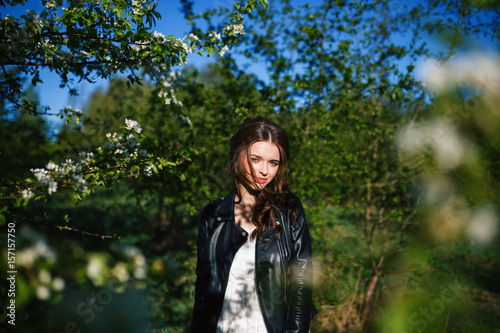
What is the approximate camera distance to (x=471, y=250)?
5.91m

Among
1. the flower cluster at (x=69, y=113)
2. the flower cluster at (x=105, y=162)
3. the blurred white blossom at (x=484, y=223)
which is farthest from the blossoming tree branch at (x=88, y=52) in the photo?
the blurred white blossom at (x=484, y=223)

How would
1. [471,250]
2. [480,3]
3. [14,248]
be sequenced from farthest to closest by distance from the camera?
[471,250], [480,3], [14,248]

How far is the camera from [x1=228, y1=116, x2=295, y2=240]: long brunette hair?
2.37m

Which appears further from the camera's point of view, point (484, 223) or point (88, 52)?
point (484, 223)

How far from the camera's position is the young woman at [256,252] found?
2121 millimetres

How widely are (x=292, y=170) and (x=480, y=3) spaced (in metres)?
3.75

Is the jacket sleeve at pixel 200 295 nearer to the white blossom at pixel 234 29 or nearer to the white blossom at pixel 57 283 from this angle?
the white blossom at pixel 57 283

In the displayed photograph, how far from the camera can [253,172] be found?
241 cm

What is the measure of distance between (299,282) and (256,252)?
376 mm

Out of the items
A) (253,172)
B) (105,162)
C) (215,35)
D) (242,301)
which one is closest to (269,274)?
(242,301)

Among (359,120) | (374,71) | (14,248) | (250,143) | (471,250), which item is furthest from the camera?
(471,250)

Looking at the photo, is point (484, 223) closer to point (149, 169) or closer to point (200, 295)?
point (200, 295)

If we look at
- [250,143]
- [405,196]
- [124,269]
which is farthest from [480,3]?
[405,196]

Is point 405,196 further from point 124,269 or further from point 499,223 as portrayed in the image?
point 124,269
